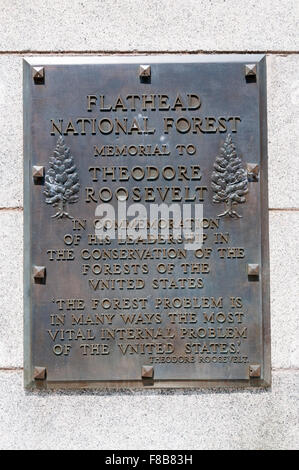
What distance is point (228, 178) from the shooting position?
3.70 metres

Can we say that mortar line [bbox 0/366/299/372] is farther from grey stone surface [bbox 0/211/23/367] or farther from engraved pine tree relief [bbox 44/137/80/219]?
engraved pine tree relief [bbox 44/137/80/219]

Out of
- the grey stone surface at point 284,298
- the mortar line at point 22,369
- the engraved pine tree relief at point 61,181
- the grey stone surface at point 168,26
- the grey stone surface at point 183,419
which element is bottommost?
the grey stone surface at point 183,419

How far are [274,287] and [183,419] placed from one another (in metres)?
1.07

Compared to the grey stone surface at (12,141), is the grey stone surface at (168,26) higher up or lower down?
higher up

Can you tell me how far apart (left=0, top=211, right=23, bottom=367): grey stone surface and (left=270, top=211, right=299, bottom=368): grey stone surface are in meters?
1.70

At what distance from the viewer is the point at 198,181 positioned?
3.72 m

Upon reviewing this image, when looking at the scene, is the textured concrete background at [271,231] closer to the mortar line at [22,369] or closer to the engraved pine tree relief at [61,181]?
the mortar line at [22,369]

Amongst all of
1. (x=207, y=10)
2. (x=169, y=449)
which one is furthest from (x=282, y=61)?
(x=169, y=449)

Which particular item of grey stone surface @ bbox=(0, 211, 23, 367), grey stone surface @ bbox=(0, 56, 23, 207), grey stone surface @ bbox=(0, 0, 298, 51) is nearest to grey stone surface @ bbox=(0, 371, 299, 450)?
grey stone surface @ bbox=(0, 211, 23, 367)

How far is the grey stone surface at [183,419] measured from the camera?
147 inches

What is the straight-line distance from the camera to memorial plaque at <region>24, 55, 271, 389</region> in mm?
3689

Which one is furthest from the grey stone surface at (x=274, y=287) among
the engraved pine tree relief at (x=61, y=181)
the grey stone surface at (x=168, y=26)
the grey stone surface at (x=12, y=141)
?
the grey stone surface at (x=168, y=26)

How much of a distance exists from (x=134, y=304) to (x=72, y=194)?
32.9 inches

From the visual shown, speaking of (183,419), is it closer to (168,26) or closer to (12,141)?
(12,141)
